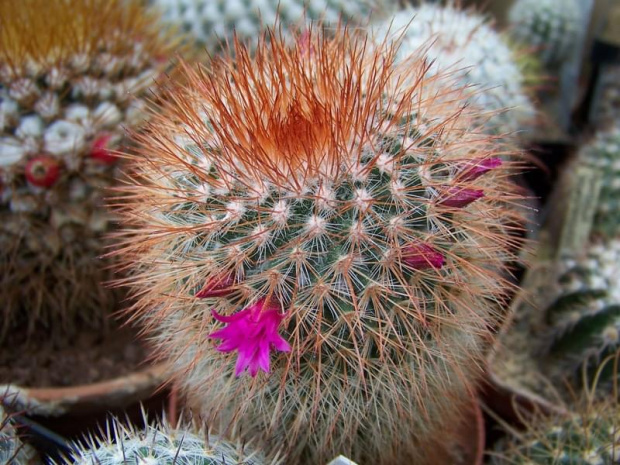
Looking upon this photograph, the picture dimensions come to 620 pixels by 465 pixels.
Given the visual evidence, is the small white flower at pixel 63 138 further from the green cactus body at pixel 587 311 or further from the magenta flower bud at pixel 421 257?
the green cactus body at pixel 587 311

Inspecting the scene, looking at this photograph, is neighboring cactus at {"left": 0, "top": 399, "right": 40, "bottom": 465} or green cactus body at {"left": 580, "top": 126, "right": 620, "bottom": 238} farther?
green cactus body at {"left": 580, "top": 126, "right": 620, "bottom": 238}

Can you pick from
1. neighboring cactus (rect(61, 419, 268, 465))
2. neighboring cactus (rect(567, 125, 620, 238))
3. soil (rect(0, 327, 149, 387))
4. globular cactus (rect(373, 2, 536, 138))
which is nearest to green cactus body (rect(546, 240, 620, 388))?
neighboring cactus (rect(567, 125, 620, 238))

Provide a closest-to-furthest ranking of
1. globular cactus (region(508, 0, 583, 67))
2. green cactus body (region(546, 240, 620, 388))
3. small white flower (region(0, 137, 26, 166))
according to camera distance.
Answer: small white flower (region(0, 137, 26, 166)), green cactus body (region(546, 240, 620, 388)), globular cactus (region(508, 0, 583, 67))

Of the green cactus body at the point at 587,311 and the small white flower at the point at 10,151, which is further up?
the small white flower at the point at 10,151

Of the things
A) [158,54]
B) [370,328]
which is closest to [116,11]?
[158,54]

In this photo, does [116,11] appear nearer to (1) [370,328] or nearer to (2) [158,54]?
(2) [158,54]

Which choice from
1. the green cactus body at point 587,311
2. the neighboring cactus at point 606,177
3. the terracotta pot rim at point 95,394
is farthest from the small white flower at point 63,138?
the neighboring cactus at point 606,177

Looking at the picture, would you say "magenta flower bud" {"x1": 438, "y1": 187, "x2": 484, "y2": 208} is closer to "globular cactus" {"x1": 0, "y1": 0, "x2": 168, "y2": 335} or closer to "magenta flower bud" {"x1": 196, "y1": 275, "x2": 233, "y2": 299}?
"magenta flower bud" {"x1": 196, "y1": 275, "x2": 233, "y2": 299}
